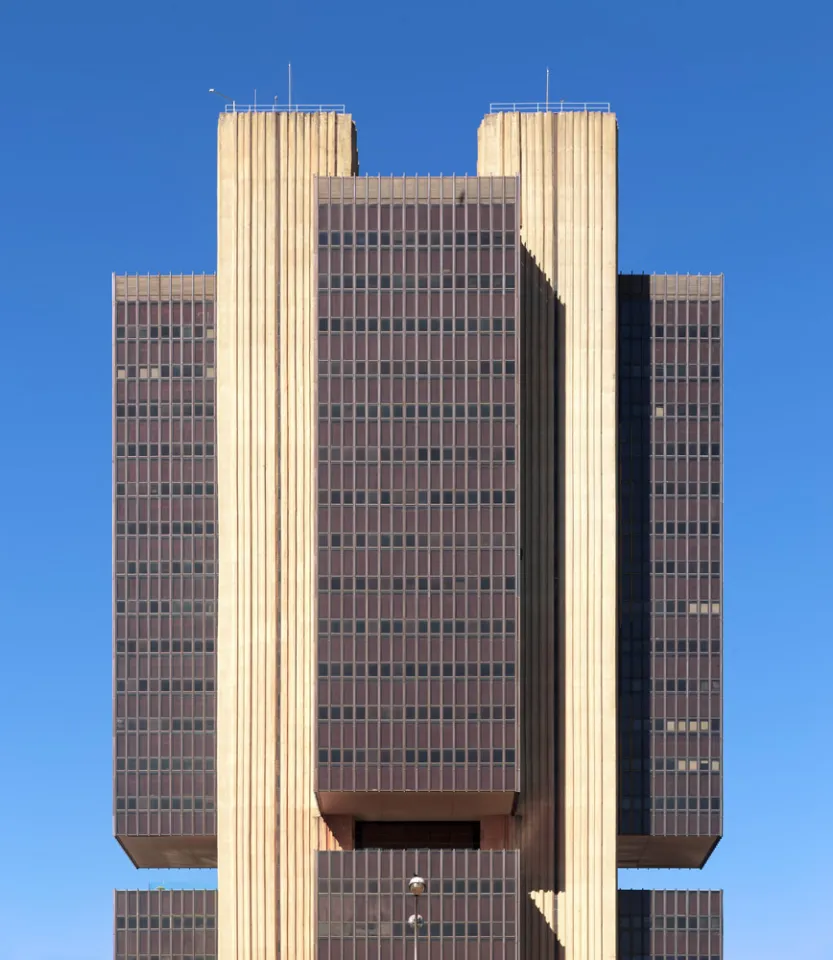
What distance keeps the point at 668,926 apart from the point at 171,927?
2033 inches

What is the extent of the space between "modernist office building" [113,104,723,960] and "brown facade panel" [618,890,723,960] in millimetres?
329

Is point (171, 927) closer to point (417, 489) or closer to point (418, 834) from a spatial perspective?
point (418, 834)

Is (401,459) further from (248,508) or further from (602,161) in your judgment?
(602,161)

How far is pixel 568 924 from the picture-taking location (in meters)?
170

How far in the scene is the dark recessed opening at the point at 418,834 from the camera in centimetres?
18050

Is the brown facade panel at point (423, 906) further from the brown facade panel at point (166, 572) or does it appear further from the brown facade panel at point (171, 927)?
the brown facade panel at point (166, 572)

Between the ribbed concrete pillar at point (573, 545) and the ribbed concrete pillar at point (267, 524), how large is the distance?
2075 cm

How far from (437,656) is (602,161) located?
53.8 m

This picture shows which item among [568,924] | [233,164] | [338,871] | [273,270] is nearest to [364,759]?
[338,871]

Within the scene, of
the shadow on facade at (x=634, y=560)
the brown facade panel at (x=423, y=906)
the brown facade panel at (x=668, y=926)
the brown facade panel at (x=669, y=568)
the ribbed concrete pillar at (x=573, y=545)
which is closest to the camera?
the brown facade panel at (x=423, y=906)

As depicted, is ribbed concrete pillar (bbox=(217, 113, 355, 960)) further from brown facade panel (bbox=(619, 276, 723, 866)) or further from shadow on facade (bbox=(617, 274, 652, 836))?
brown facade panel (bbox=(619, 276, 723, 866))

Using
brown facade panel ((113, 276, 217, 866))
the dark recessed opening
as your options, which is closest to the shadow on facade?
the dark recessed opening

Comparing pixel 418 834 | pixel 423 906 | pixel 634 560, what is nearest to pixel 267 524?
pixel 418 834

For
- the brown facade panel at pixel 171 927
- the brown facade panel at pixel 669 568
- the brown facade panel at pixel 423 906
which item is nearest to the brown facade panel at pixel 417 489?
the brown facade panel at pixel 423 906
